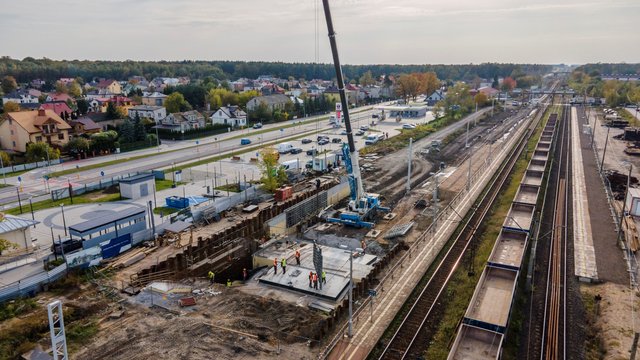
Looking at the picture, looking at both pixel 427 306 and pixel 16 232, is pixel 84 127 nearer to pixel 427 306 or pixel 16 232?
pixel 16 232

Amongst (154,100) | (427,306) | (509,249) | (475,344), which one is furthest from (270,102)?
(475,344)

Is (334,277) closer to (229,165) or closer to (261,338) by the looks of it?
(261,338)

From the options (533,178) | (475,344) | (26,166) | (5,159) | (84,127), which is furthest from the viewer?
(84,127)

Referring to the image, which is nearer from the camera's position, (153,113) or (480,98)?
(153,113)

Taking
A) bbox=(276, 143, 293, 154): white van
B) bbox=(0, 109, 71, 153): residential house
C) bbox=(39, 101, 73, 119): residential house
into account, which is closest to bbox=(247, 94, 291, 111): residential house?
bbox=(276, 143, 293, 154): white van

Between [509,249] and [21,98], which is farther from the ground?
[21,98]

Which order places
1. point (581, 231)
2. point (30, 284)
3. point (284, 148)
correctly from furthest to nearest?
point (284, 148) → point (581, 231) → point (30, 284)

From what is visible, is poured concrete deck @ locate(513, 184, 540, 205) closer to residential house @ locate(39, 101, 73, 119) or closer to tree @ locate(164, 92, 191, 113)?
tree @ locate(164, 92, 191, 113)
